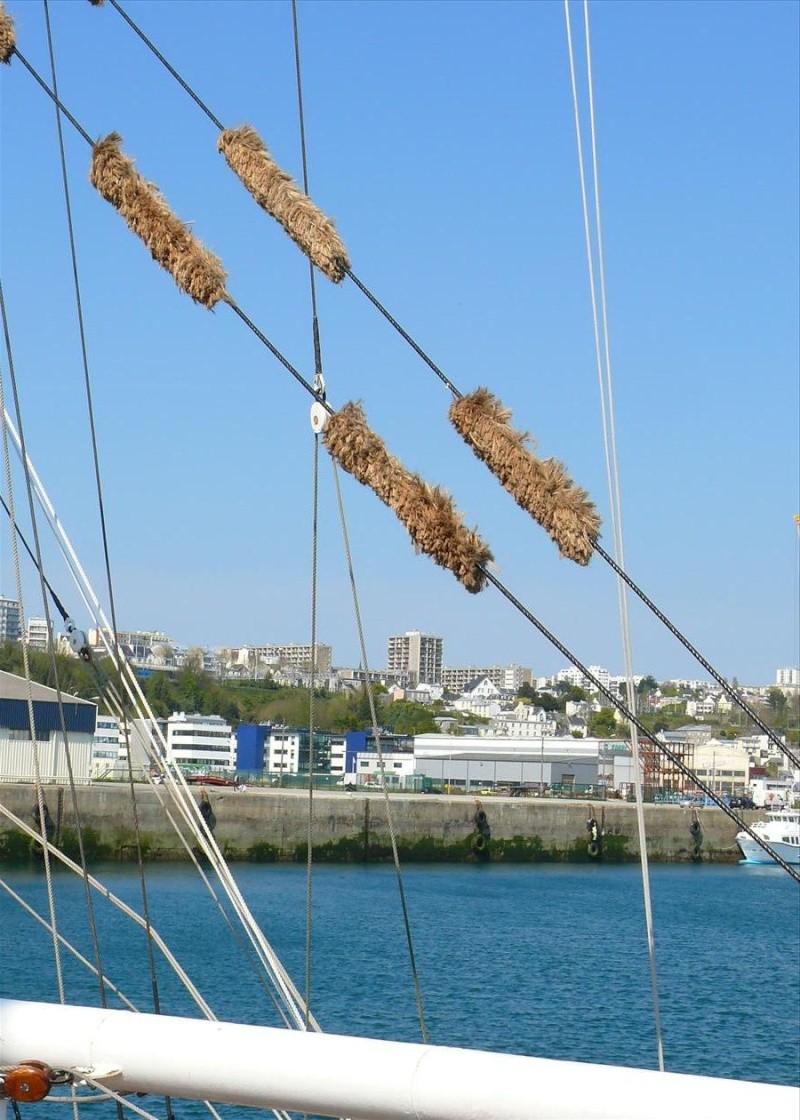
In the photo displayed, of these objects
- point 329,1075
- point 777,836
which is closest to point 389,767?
point 777,836

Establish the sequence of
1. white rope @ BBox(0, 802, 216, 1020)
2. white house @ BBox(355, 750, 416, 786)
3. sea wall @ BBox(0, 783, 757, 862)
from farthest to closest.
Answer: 1. white house @ BBox(355, 750, 416, 786)
2. sea wall @ BBox(0, 783, 757, 862)
3. white rope @ BBox(0, 802, 216, 1020)

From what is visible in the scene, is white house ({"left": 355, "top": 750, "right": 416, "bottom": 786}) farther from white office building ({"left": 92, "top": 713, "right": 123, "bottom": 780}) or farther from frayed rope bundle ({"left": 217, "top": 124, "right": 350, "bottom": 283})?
frayed rope bundle ({"left": 217, "top": 124, "right": 350, "bottom": 283})

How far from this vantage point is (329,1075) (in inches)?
72.0

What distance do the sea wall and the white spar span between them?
29.7 meters

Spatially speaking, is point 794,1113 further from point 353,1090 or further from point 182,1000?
point 182,1000

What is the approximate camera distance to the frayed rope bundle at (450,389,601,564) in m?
3.37

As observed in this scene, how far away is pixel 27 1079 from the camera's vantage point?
197cm

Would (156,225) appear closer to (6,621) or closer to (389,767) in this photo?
(389,767)

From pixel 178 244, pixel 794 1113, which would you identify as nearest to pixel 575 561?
pixel 178 244

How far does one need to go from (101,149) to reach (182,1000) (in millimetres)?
15197

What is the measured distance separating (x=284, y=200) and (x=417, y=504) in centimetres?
112

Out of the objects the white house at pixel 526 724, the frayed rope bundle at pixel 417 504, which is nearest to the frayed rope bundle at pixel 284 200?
the frayed rope bundle at pixel 417 504

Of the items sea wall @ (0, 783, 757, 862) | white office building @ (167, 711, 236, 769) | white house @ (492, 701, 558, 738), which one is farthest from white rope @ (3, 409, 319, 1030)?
white house @ (492, 701, 558, 738)

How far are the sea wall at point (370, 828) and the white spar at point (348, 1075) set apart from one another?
29.7 meters
